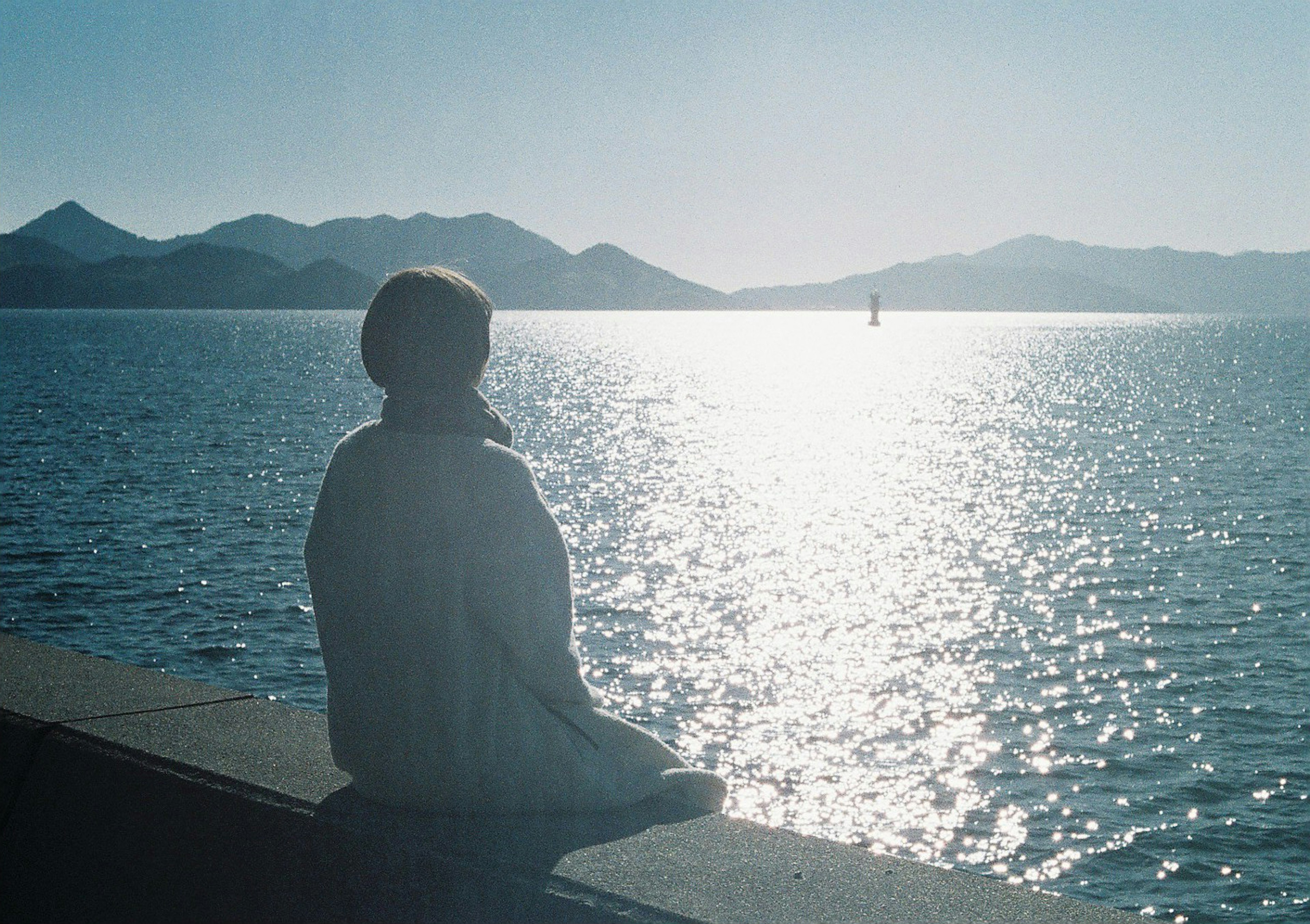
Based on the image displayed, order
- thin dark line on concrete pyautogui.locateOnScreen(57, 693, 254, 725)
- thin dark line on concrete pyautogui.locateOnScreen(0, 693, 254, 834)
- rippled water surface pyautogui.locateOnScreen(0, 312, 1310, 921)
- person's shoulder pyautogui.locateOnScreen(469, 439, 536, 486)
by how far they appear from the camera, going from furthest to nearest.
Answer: rippled water surface pyautogui.locateOnScreen(0, 312, 1310, 921)
thin dark line on concrete pyautogui.locateOnScreen(57, 693, 254, 725)
thin dark line on concrete pyautogui.locateOnScreen(0, 693, 254, 834)
person's shoulder pyautogui.locateOnScreen(469, 439, 536, 486)

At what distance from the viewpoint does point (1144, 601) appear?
875 inches

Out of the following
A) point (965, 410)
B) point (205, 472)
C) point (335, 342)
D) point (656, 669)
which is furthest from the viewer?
point (335, 342)

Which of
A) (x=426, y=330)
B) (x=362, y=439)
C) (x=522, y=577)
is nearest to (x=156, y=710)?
(x=362, y=439)

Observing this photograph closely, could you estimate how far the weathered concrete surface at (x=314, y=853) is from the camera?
2.42m

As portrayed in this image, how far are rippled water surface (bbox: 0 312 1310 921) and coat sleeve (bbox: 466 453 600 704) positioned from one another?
977cm

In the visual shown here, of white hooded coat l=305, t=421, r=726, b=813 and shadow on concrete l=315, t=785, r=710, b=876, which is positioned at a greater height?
white hooded coat l=305, t=421, r=726, b=813

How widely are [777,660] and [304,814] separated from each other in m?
16.2

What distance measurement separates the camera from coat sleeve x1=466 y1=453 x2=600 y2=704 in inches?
109

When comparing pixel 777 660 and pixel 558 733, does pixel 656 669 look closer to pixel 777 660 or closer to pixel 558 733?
pixel 777 660

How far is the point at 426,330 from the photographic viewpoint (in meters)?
2.82

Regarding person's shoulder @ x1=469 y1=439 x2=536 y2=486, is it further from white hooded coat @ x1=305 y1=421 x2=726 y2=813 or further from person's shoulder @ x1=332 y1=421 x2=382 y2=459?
person's shoulder @ x1=332 y1=421 x2=382 y2=459

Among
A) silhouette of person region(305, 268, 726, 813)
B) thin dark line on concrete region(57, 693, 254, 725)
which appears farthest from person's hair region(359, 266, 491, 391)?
thin dark line on concrete region(57, 693, 254, 725)

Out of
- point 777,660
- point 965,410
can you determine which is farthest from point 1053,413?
point 777,660

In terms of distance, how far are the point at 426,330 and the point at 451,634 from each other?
2.34 feet
